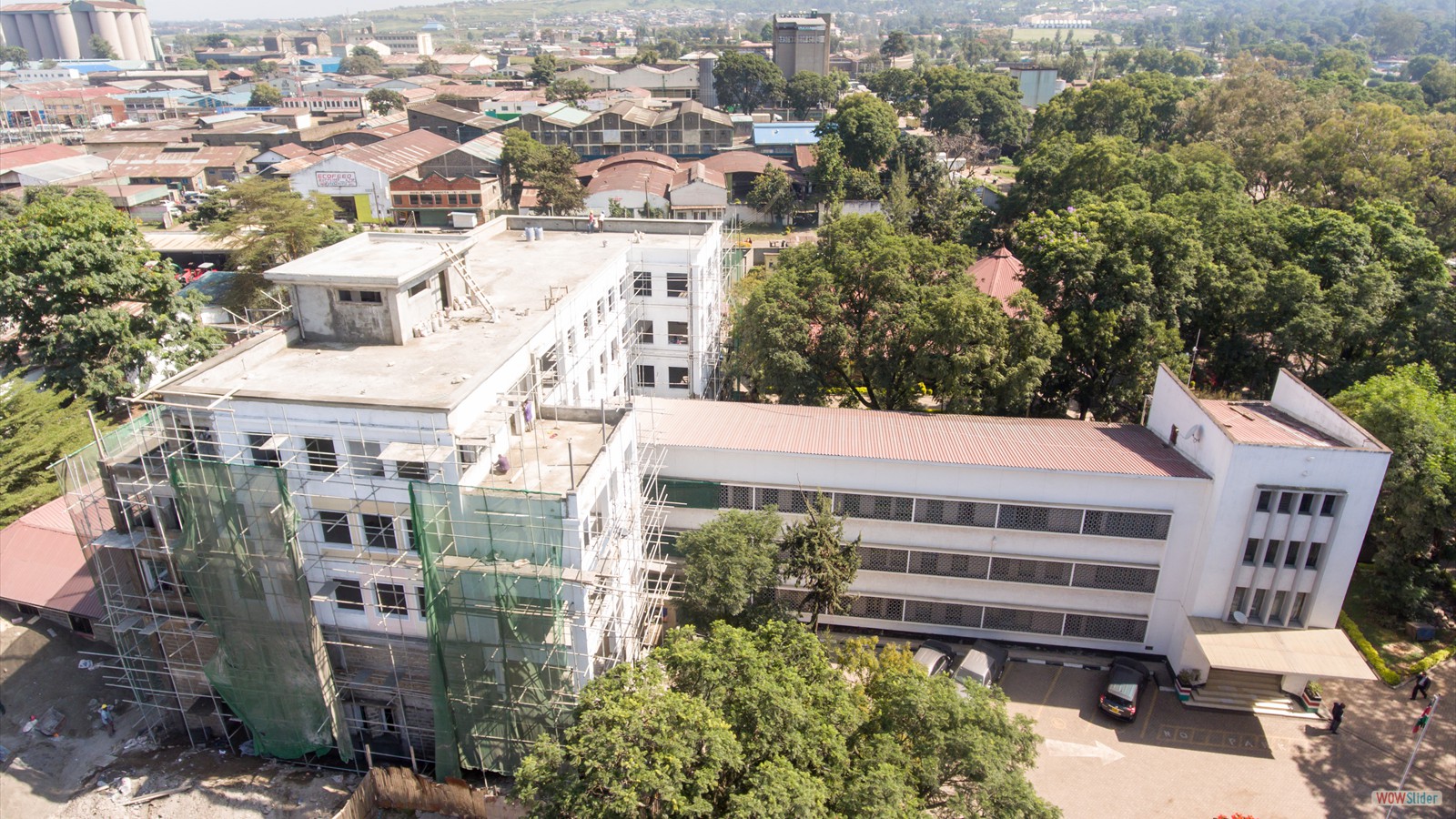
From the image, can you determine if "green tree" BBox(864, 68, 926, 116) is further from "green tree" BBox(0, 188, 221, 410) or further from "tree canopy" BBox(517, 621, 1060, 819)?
"tree canopy" BBox(517, 621, 1060, 819)

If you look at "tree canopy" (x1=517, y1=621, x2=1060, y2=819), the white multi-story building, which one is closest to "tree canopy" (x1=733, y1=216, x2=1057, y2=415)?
the white multi-story building

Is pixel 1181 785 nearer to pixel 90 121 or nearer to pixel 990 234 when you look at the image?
pixel 990 234

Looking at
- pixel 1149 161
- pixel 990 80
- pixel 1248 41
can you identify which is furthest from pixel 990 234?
pixel 1248 41

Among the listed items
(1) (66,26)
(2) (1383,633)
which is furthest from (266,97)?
(2) (1383,633)

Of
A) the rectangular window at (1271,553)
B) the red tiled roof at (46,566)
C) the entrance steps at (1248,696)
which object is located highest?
the rectangular window at (1271,553)

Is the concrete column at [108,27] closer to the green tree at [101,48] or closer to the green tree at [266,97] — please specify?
the green tree at [101,48]

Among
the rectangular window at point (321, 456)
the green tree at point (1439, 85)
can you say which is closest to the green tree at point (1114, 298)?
the rectangular window at point (321, 456)
